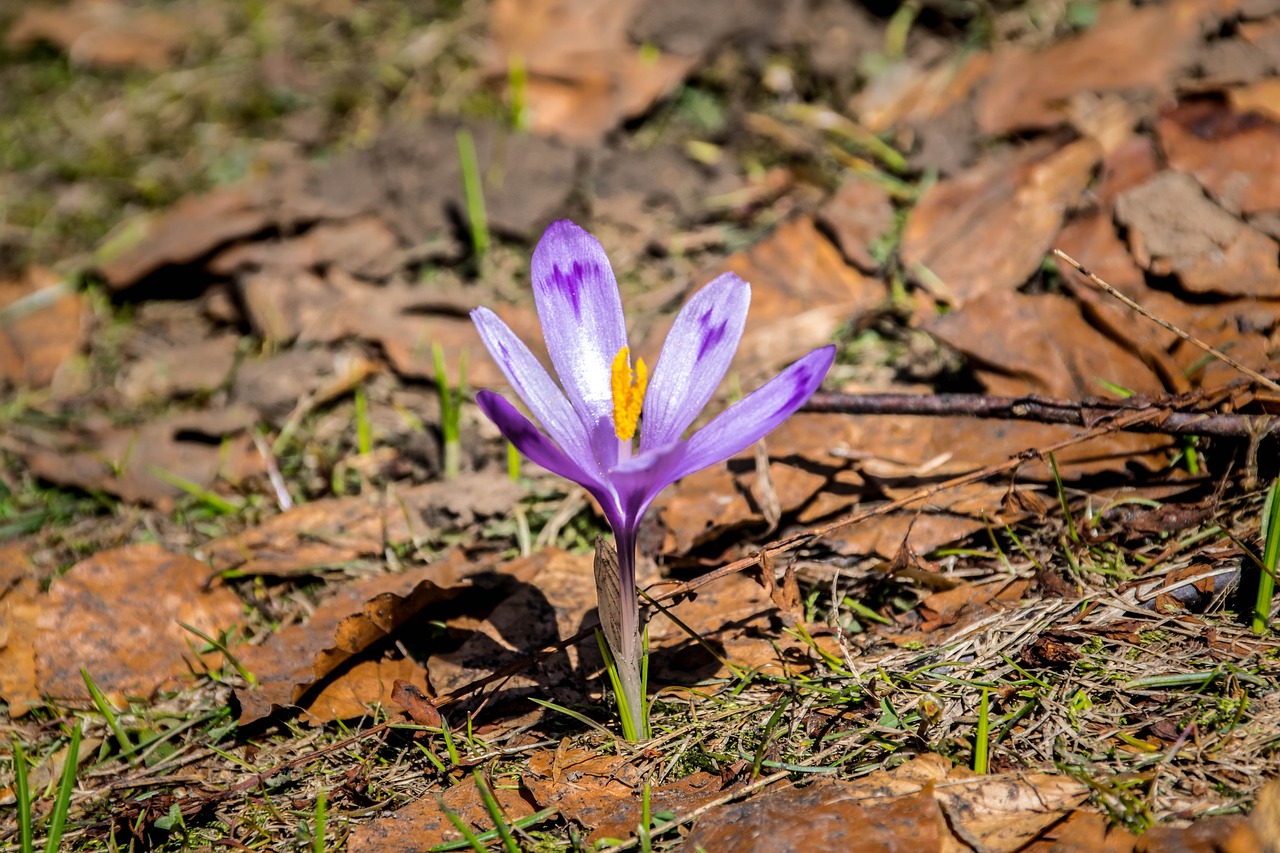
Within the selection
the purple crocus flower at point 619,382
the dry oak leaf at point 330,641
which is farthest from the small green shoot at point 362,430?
the purple crocus flower at point 619,382

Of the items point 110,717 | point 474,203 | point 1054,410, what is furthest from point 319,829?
point 474,203

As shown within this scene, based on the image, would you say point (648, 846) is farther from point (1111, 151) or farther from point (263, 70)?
point (263, 70)

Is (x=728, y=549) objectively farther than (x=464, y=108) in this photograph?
No

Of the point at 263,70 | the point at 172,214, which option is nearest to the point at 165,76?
the point at 263,70

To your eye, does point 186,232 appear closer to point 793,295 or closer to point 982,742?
point 793,295

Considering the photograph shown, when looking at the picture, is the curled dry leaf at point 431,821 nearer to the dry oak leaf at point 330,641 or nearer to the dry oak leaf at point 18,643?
the dry oak leaf at point 330,641

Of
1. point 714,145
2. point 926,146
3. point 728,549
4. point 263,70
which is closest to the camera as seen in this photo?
point 728,549
